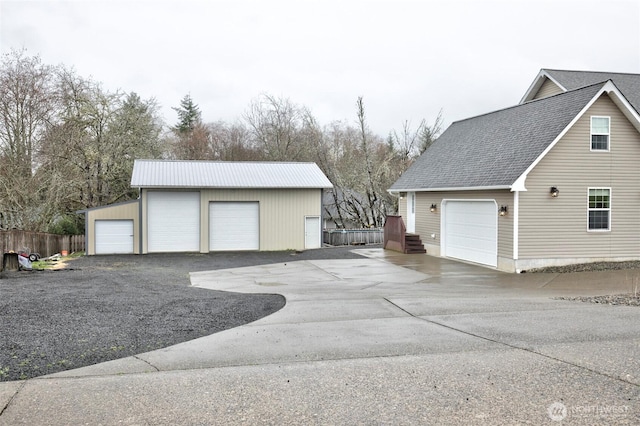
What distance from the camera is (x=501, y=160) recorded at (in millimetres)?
17594

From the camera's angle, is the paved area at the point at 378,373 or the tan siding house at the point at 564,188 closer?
the paved area at the point at 378,373

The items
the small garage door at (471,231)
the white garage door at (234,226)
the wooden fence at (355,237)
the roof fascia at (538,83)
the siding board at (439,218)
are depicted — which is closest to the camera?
the siding board at (439,218)

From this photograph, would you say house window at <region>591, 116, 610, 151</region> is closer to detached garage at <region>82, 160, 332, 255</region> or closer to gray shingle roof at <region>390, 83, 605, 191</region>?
gray shingle roof at <region>390, 83, 605, 191</region>

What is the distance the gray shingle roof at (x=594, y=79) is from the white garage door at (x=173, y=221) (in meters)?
17.5

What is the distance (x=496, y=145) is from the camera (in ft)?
62.2

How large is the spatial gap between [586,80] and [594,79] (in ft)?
2.42

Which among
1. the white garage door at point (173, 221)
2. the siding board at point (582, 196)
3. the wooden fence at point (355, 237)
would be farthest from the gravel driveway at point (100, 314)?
the wooden fence at point (355, 237)

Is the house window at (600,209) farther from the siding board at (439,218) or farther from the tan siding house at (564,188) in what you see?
the siding board at (439,218)

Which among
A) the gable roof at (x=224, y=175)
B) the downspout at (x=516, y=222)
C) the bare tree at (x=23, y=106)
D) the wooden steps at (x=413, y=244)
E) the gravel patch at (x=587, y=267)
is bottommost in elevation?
the gravel patch at (x=587, y=267)

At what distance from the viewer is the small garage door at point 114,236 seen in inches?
943

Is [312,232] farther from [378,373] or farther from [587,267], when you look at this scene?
[378,373]

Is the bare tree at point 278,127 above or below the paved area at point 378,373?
above

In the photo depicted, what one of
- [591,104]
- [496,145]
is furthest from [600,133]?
[496,145]

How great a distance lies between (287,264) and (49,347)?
42.1ft
